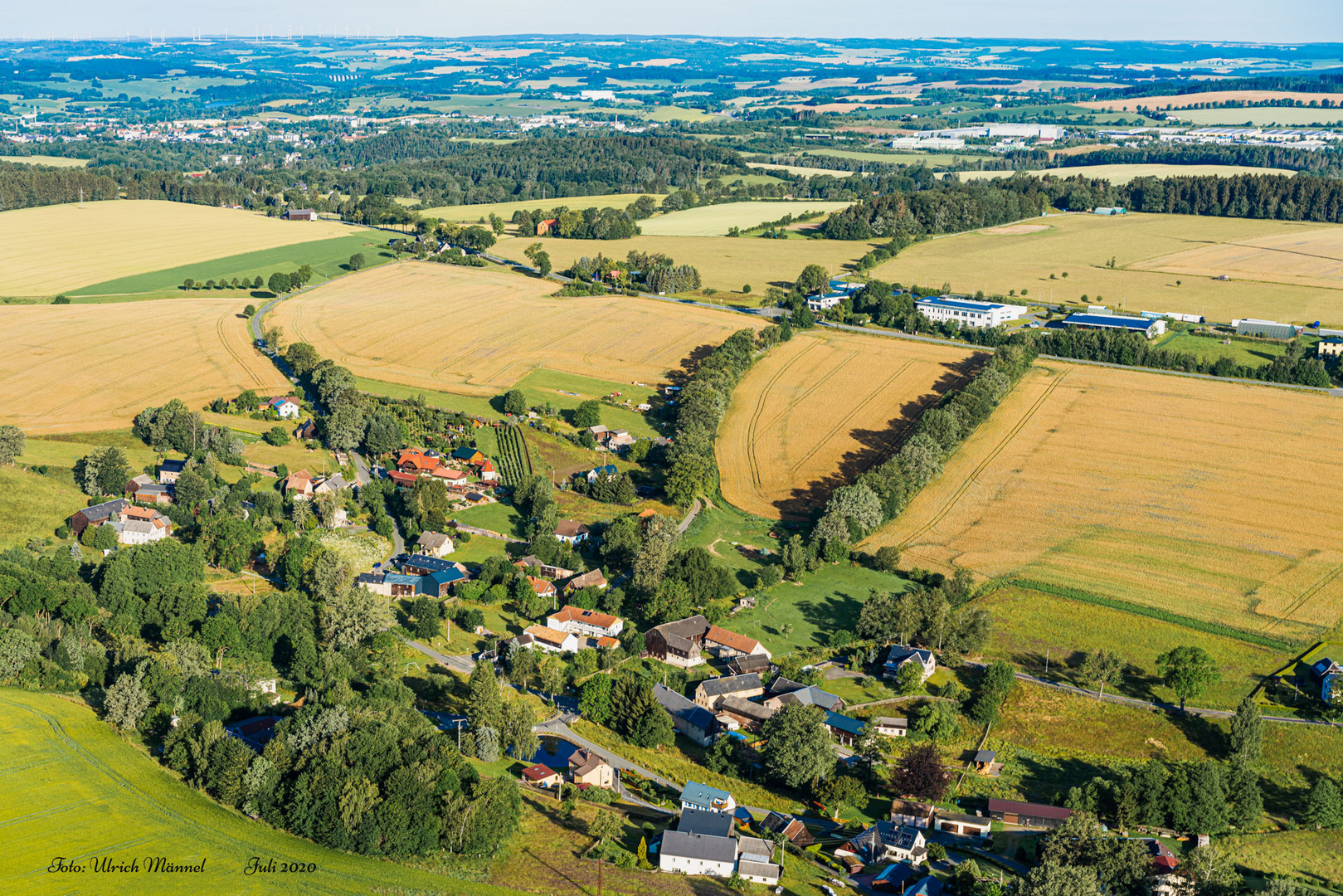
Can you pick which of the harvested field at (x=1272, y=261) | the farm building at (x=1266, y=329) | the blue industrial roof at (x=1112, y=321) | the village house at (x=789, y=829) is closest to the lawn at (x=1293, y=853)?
the village house at (x=789, y=829)

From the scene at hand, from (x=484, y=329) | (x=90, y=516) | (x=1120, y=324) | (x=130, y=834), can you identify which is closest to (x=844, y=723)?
(x=130, y=834)

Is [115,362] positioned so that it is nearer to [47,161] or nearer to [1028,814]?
[1028,814]

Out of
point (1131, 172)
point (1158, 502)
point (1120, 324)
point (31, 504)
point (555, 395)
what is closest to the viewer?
point (31, 504)

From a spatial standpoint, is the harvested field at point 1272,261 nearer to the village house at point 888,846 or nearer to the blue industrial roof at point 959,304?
the blue industrial roof at point 959,304

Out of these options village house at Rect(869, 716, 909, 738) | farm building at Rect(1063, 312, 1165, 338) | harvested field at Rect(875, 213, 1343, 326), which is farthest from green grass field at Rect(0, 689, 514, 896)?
harvested field at Rect(875, 213, 1343, 326)

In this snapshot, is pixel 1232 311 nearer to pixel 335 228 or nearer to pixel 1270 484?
pixel 1270 484
